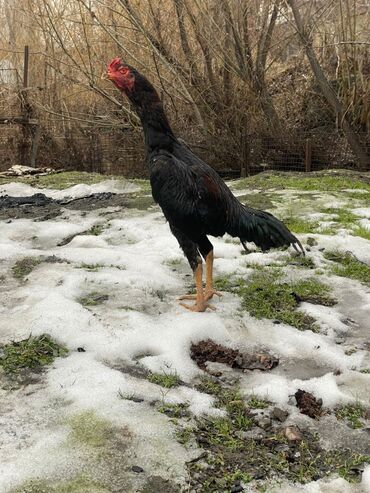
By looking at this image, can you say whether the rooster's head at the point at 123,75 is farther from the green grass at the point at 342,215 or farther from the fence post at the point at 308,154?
the fence post at the point at 308,154

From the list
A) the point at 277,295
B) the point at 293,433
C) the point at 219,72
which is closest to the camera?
the point at 293,433

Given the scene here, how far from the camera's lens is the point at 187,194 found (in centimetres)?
355

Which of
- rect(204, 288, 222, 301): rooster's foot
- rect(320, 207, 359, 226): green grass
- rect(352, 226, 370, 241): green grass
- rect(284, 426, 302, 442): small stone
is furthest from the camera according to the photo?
rect(320, 207, 359, 226): green grass

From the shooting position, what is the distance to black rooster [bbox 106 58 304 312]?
11.7ft

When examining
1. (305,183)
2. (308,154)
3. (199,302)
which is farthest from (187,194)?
(308,154)

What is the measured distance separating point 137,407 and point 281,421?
28.2 inches

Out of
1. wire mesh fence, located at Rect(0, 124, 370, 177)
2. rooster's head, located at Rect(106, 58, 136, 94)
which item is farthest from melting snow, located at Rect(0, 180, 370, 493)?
wire mesh fence, located at Rect(0, 124, 370, 177)

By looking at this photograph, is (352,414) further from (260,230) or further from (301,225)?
(301,225)

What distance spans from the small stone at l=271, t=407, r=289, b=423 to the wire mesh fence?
868 cm

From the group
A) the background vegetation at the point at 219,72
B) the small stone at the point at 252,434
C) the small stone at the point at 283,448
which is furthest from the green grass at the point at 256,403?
the background vegetation at the point at 219,72

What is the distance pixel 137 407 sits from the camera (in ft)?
8.25

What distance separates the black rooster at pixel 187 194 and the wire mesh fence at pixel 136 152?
7.22 m

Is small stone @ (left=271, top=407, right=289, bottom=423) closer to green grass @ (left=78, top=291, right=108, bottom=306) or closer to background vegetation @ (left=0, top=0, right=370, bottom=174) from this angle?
green grass @ (left=78, top=291, right=108, bottom=306)

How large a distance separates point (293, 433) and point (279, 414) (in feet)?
0.56
